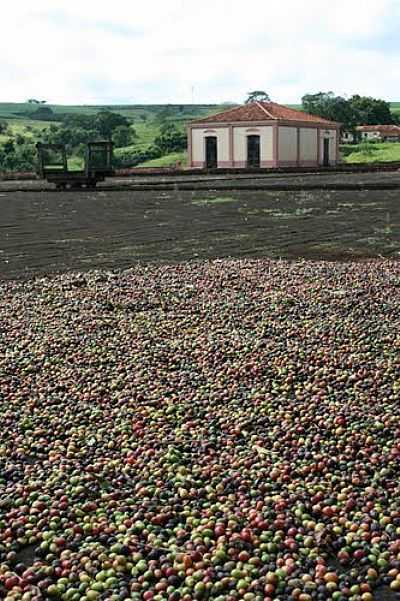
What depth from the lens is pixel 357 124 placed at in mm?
76688

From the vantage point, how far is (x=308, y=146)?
53.7 metres

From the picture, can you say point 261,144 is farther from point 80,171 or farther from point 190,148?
point 80,171

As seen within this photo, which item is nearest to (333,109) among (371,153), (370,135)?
(370,135)

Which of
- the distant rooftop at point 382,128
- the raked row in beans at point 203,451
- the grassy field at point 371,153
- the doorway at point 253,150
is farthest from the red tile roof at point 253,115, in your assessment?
the raked row in beans at point 203,451

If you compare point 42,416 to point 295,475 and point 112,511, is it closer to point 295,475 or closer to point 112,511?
point 112,511

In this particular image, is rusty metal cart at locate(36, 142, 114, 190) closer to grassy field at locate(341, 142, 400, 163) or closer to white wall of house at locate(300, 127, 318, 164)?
white wall of house at locate(300, 127, 318, 164)

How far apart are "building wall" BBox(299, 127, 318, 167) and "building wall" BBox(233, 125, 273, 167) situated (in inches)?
142

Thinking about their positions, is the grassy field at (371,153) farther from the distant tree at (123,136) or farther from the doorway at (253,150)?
the distant tree at (123,136)

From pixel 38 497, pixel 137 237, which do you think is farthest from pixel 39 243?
pixel 38 497

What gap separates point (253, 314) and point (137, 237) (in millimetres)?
6409

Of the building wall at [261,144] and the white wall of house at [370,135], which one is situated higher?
the white wall of house at [370,135]

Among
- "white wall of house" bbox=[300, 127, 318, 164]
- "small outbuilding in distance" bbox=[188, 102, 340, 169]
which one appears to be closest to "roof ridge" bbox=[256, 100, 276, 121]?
"small outbuilding in distance" bbox=[188, 102, 340, 169]

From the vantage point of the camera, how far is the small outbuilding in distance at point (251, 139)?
5016cm

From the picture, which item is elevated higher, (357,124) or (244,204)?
(357,124)
